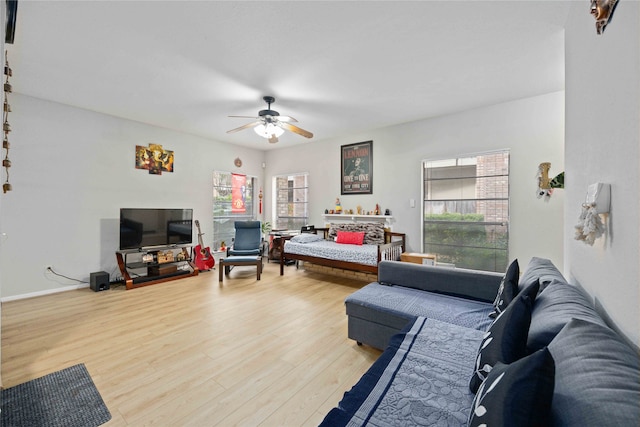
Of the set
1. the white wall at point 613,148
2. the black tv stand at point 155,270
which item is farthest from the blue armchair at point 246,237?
the white wall at point 613,148

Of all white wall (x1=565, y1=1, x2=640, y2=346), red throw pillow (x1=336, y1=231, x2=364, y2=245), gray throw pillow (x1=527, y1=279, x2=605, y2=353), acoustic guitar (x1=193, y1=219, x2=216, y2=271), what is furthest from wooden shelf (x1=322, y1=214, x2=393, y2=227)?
gray throw pillow (x1=527, y1=279, x2=605, y2=353)

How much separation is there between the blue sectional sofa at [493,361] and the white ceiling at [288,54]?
1.96 m

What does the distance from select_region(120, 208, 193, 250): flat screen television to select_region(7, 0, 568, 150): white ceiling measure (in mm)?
1680

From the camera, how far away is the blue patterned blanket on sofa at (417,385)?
99cm

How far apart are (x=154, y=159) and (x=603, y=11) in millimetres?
5625

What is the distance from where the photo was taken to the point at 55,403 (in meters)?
1.66

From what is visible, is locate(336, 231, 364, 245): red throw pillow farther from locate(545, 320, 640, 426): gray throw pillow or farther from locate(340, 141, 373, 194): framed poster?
locate(545, 320, 640, 426): gray throw pillow

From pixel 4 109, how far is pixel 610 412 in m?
3.34

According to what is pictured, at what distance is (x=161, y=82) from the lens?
3.09 metres

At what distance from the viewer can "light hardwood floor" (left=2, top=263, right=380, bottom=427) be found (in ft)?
5.37

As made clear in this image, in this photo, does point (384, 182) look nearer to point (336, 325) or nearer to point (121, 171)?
point (336, 325)

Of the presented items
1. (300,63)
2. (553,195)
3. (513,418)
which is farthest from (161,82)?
(553,195)

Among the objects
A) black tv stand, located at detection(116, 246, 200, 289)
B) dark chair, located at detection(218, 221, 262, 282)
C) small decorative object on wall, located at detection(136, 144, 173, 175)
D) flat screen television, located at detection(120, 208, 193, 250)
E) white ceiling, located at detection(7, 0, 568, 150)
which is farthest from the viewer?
dark chair, located at detection(218, 221, 262, 282)

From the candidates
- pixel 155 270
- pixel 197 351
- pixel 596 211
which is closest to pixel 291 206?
pixel 155 270
